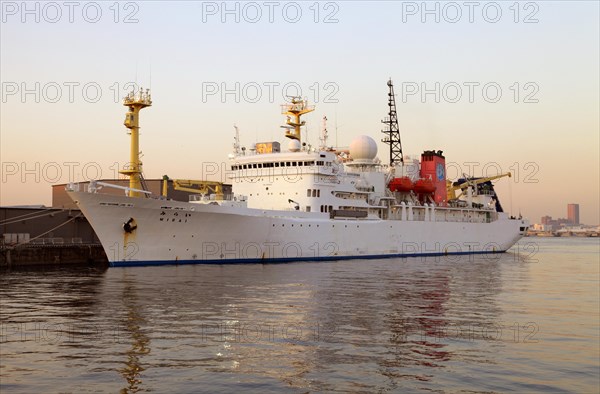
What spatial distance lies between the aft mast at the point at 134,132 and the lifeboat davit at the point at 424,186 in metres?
23.9

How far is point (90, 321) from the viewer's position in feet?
50.9

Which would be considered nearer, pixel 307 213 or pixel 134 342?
pixel 134 342

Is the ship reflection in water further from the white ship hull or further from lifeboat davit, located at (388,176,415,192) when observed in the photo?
lifeboat davit, located at (388,176,415,192)

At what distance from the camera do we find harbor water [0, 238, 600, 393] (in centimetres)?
1023

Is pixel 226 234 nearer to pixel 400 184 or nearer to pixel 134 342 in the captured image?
pixel 400 184

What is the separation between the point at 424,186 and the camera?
164 feet

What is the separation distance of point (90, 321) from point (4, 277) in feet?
48.8

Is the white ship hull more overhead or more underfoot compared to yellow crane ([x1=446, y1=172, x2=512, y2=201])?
more underfoot

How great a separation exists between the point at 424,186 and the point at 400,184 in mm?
3032

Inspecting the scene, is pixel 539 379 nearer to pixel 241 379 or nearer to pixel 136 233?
pixel 241 379

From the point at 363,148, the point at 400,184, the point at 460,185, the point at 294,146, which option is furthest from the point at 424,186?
the point at 294,146

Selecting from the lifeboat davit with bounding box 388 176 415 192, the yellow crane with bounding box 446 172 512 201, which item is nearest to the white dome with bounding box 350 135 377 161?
the lifeboat davit with bounding box 388 176 415 192

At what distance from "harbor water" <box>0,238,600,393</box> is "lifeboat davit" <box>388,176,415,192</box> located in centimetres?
2285

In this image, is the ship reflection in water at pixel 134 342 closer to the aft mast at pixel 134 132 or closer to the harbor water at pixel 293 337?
the harbor water at pixel 293 337
